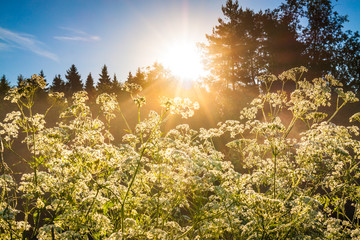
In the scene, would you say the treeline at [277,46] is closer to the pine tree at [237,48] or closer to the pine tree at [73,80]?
the pine tree at [237,48]

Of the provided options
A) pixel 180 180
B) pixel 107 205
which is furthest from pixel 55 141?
pixel 180 180

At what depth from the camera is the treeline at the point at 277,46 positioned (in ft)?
76.3

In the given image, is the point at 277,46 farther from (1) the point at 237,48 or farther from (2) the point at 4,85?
(2) the point at 4,85

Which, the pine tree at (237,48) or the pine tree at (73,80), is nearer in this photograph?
the pine tree at (237,48)

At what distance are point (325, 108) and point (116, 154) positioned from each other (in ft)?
71.5

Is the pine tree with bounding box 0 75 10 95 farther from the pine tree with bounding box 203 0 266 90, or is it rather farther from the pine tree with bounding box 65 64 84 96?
the pine tree with bounding box 203 0 266 90

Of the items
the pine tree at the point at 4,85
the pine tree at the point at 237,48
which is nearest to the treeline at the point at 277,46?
the pine tree at the point at 237,48

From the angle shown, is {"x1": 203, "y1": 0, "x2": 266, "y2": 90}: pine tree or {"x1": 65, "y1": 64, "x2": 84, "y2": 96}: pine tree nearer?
{"x1": 203, "y1": 0, "x2": 266, "y2": 90}: pine tree

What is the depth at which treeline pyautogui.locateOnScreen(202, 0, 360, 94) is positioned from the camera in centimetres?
2325

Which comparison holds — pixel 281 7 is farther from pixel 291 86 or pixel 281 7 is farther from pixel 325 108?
pixel 325 108

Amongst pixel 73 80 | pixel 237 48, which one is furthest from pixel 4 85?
pixel 237 48

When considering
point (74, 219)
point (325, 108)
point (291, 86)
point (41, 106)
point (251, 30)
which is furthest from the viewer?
point (41, 106)

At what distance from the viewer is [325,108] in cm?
1983

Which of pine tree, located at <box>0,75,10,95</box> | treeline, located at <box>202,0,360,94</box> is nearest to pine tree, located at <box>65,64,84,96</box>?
pine tree, located at <box>0,75,10,95</box>
